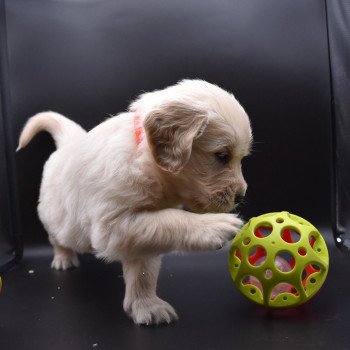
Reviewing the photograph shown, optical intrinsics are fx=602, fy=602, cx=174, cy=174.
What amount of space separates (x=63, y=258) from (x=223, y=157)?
1.36 metres

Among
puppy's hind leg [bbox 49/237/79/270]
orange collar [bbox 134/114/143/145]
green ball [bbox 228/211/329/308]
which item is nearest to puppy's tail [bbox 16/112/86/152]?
puppy's hind leg [bbox 49/237/79/270]

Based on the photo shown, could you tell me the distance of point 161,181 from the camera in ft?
7.29

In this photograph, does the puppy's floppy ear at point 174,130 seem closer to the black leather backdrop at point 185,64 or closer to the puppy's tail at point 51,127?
the puppy's tail at point 51,127

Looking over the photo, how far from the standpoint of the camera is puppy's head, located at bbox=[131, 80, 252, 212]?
6.86 feet

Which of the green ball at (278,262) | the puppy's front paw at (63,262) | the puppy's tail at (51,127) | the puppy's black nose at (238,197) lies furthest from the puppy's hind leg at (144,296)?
the puppy's tail at (51,127)

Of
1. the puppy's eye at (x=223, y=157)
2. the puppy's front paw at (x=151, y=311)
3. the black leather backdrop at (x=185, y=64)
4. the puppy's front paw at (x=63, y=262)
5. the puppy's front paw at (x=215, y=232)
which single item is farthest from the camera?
the black leather backdrop at (x=185, y=64)

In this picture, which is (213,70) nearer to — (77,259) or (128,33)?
(128,33)

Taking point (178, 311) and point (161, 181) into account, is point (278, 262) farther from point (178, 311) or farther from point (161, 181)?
point (161, 181)

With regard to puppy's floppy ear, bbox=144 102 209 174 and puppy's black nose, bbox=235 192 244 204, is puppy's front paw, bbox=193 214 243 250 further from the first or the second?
puppy's floppy ear, bbox=144 102 209 174

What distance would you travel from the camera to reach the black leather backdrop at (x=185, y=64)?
3.46 metres

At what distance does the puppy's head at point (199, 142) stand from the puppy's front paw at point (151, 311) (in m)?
0.42

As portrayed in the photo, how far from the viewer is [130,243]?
2184 millimetres

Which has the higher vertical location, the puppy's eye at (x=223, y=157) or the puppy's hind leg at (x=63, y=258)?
the puppy's eye at (x=223, y=157)

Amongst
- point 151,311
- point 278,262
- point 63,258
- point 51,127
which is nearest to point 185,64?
point 51,127
